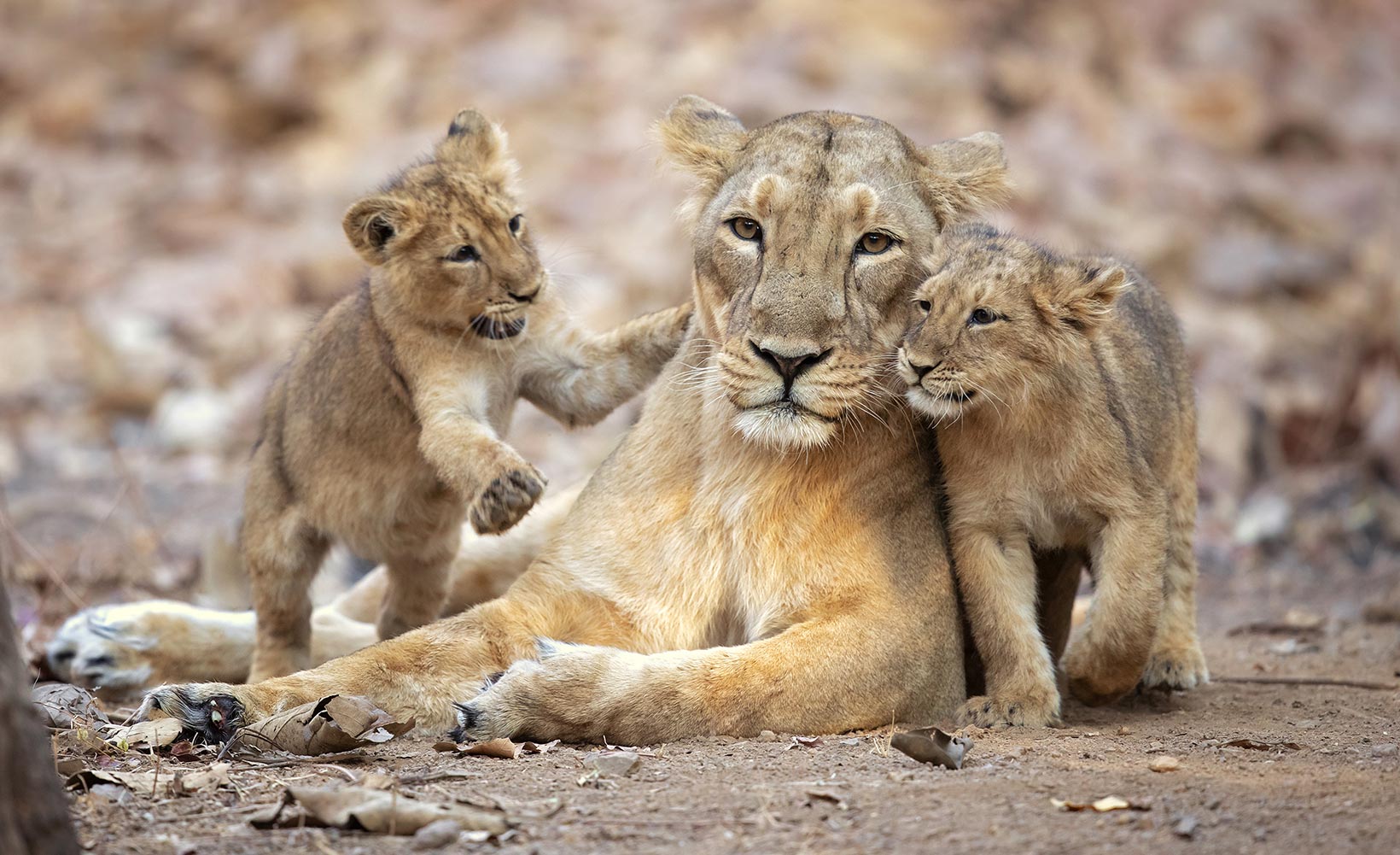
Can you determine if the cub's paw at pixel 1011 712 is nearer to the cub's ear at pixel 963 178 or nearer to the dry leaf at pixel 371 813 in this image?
the cub's ear at pixel 963 178

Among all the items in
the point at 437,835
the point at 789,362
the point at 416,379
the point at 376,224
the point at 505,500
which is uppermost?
the point at 376,224

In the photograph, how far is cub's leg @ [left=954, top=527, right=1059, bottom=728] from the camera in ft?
14.7

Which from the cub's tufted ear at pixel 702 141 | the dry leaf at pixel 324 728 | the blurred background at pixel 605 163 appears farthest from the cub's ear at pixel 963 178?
the blurred background at pixel 605 163

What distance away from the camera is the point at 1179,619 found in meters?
5.39

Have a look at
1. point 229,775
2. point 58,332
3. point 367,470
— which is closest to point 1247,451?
point 367,470

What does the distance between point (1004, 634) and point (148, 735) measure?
8.23 ft

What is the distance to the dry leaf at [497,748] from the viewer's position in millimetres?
3982

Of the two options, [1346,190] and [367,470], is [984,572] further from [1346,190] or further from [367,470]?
[1346,190]

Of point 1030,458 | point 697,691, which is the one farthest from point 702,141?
point 697,691

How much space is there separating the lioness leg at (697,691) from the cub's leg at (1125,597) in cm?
70

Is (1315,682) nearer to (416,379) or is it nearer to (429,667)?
(429,667)

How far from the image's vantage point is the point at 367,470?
211 inches

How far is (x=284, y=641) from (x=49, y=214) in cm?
1196

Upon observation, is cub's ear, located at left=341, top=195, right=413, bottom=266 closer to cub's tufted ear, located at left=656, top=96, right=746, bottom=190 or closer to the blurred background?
cub's tufted ear, located at left=656, top=96, right=746, bottom=190
